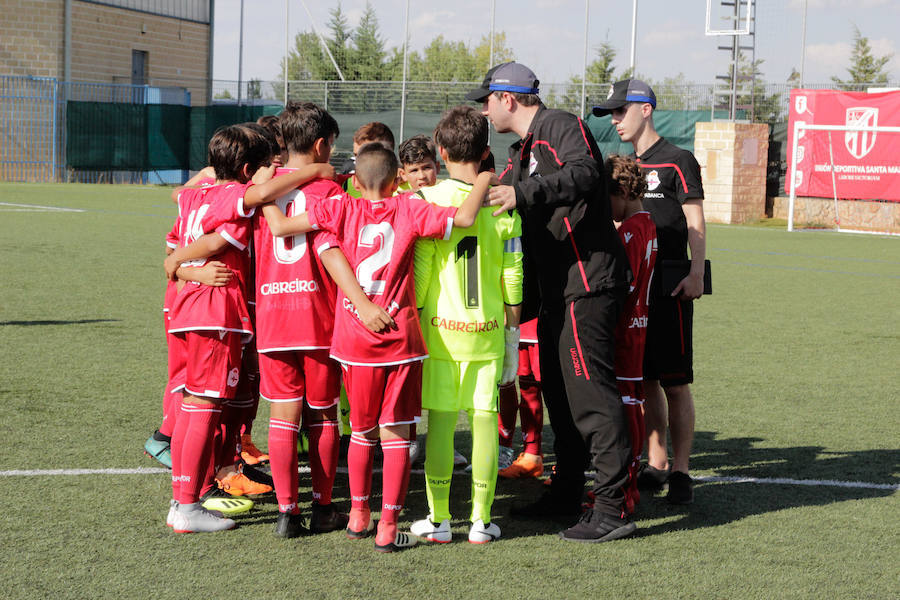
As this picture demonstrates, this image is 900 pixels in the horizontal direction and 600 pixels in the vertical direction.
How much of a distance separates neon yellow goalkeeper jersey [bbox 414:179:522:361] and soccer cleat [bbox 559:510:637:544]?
0.85m

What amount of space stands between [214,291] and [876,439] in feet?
13.7

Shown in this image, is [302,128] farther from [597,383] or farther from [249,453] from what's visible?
[249,453]

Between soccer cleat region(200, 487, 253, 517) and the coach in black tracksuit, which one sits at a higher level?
the coach in black tracksuit

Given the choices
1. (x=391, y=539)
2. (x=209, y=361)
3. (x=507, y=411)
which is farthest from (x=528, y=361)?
(x=209, y=361)

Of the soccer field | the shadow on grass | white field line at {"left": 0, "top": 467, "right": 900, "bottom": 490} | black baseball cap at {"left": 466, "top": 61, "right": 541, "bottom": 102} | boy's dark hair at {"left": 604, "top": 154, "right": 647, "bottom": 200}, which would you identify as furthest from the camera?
the shadow on grass

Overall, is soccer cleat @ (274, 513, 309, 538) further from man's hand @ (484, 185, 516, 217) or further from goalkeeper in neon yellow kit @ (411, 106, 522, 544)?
man's hand @ (484, 185, 516, 217)

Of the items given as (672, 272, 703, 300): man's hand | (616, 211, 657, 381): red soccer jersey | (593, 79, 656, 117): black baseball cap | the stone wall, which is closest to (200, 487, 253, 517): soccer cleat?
(616, 211, 657, 381): red soccer jersey

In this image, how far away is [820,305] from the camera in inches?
479

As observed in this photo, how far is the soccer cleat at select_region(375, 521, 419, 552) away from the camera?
429 cm

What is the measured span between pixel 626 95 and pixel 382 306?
185cm

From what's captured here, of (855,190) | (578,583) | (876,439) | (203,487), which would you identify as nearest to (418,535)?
(578,583)

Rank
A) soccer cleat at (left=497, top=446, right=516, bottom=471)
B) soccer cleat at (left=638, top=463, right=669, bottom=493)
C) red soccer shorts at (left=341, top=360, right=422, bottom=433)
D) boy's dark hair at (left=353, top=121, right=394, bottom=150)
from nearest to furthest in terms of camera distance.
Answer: red soccer shorts at (left=341, top=360, right=422, bottom=433) → soccer cleat at (left=638, top=463, right=669, bottom=493) → soccer cleat at (left=497, top=446, right=516, bottom=471) → boy's dark hair at (left=353, top=121, right=394, bottom=150)

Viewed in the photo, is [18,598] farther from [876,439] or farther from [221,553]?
[876,439]

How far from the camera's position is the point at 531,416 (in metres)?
5.68
